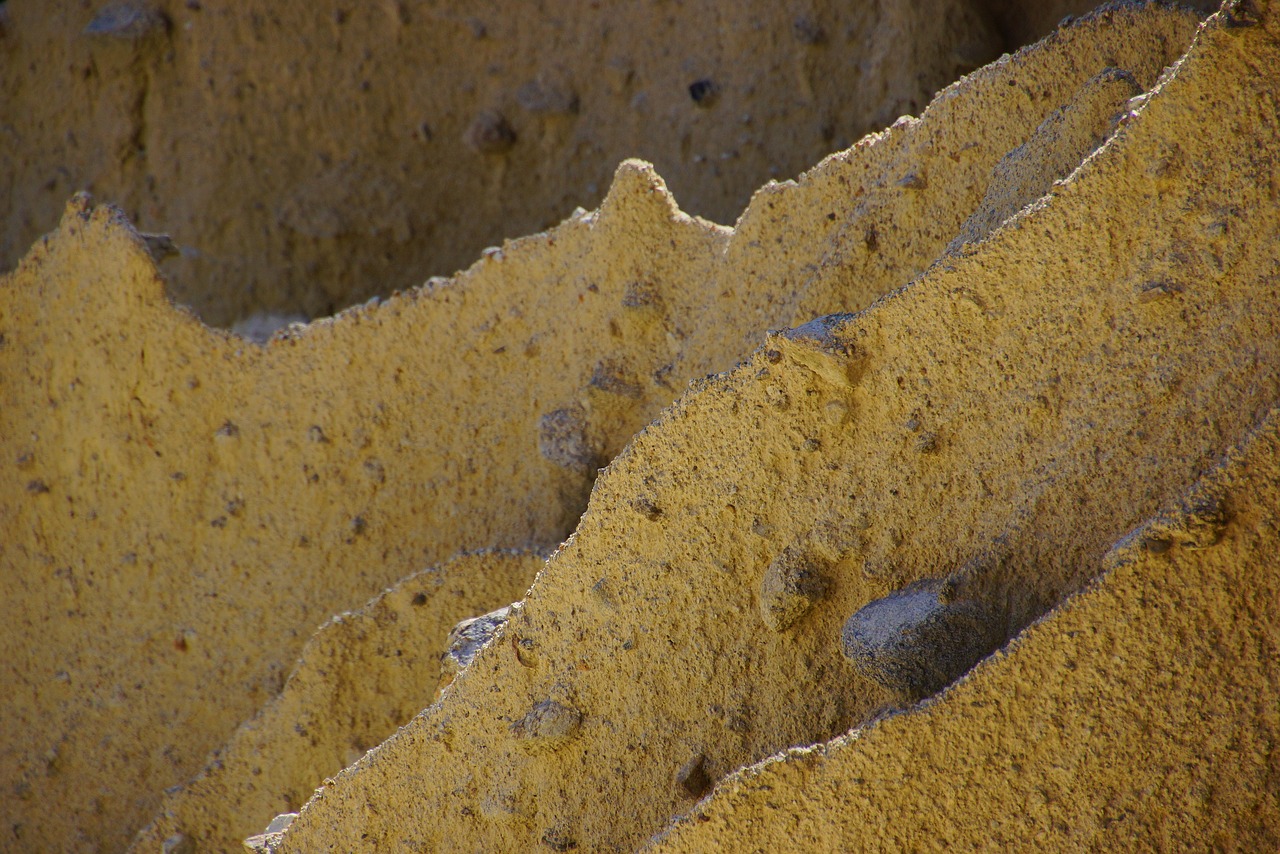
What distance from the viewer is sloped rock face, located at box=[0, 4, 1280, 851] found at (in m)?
1.56

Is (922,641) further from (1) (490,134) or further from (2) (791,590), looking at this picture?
(1) (490,134)

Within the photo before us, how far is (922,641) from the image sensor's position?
168 centimetres

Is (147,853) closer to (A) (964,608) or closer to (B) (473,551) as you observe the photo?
(B) (473,551)

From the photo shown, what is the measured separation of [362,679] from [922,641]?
5.51ft

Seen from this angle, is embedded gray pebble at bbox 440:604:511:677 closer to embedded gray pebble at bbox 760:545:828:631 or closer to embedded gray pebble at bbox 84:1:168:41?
embedded gray pebble at bbox 760:545:828:631

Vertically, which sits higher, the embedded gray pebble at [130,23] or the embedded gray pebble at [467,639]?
the embedded gray pebble at [130,23]

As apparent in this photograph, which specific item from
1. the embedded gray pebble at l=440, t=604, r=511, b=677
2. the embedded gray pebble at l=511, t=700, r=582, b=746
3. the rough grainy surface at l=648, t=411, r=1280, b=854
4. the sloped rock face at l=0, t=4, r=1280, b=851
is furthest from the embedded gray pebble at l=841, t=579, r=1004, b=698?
the embedded gray pebble at l=440, t=604, r=511, b=677

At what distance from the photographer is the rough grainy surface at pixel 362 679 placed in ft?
9.60

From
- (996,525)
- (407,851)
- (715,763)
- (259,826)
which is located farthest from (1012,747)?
(259,826)

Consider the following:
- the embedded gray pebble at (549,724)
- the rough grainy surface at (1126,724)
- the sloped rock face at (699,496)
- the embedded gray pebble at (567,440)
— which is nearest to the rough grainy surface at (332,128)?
the sloped rock face at (699,496)

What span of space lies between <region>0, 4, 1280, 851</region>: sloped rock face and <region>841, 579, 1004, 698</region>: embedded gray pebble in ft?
0.09

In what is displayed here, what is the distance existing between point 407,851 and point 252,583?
1504mm

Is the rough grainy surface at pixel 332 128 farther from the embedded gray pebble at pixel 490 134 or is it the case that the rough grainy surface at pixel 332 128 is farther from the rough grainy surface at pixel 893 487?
the rough grainy surface at pixel 893 487

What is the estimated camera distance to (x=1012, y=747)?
4.94 ft
